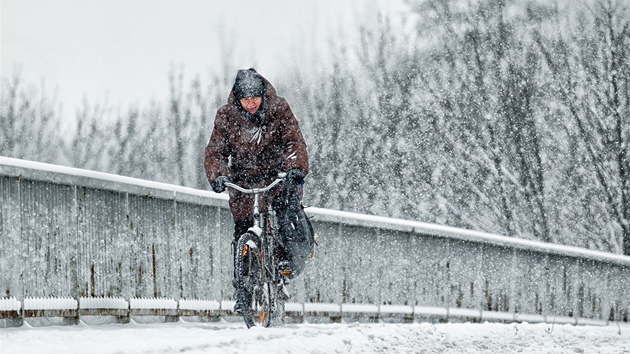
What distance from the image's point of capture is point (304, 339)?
842cm

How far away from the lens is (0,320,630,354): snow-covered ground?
739 centimetres

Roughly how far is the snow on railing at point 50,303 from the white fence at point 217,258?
0.05m

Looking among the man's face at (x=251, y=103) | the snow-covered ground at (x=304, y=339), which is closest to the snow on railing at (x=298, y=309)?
the snow-covered ground at (x=304, y=339)

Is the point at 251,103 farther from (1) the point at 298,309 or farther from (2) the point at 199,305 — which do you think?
(1) the point at 298,309

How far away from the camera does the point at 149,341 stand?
25.3 feet

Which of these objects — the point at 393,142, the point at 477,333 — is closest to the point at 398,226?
the point at 477,333

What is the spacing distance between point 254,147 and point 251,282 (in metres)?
1.12

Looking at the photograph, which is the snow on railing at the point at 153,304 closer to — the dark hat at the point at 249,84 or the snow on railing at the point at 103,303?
the snow on railing at the point at 103,303

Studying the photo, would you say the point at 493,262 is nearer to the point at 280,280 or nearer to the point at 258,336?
the point at 280,280

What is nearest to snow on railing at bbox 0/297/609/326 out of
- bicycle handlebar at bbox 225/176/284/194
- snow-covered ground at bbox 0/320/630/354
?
snow-covered ground at bbox 0/320/630/354

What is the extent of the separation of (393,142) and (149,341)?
126 ft

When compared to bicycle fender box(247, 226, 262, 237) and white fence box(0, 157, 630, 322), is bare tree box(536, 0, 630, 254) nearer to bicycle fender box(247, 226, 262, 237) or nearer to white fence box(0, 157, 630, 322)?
white fence box(0, 157, 630, 322)

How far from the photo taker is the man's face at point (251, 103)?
31.1 feet

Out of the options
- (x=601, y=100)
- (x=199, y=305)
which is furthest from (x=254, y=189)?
(x=601, y=100)
